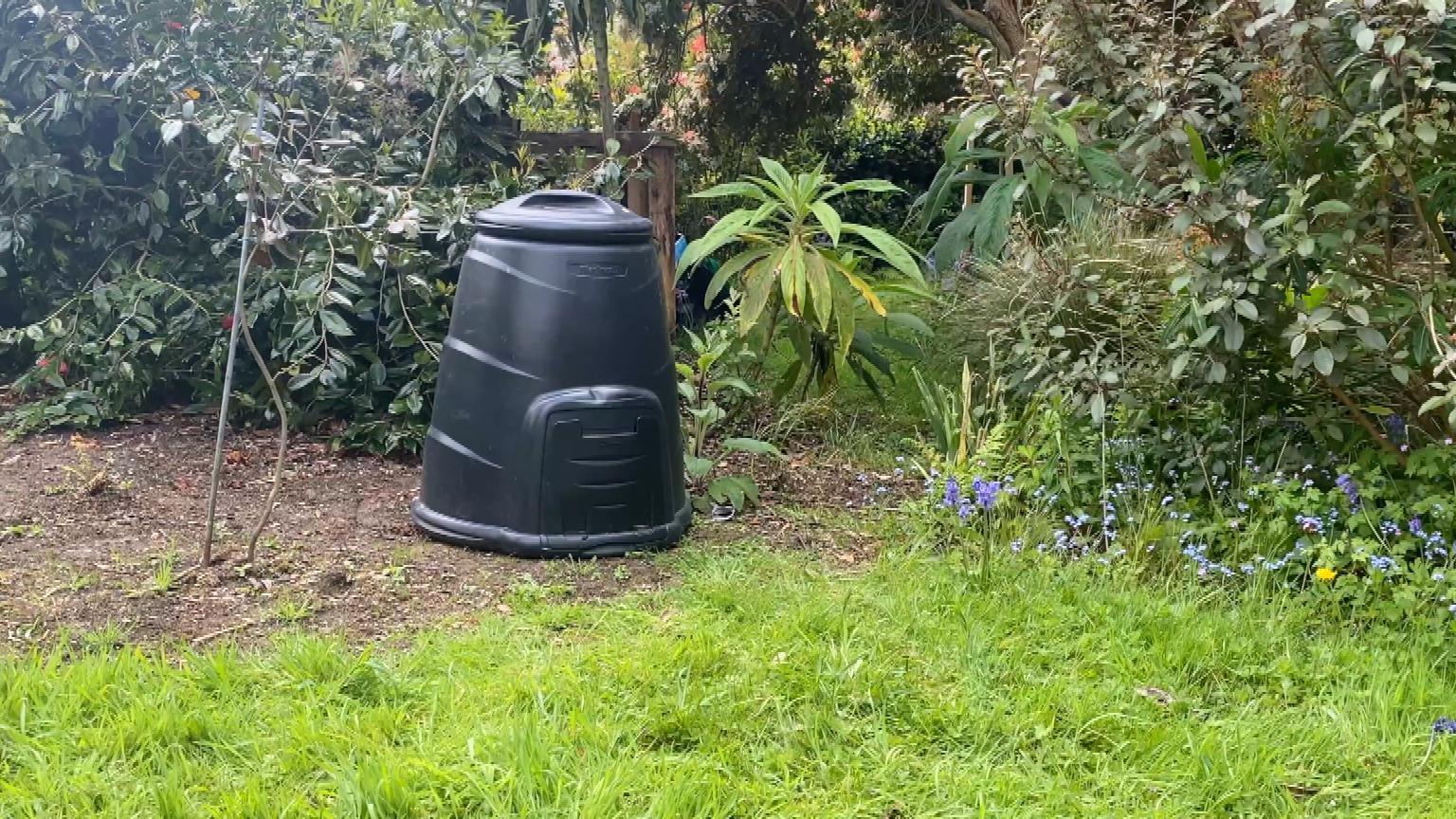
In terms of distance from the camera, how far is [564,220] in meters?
3.28

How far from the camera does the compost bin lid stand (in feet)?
10.7

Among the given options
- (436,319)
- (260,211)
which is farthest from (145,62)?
(436,319)

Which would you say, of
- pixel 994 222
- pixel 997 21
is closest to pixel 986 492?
pixel 994 222

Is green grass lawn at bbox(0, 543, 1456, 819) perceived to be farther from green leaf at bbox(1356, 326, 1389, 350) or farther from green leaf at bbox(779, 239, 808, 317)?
green leaf at bbox(779, 239, 808, 317)

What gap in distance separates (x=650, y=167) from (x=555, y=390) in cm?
281

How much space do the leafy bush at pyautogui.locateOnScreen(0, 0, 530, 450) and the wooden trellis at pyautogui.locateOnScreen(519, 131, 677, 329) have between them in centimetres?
79

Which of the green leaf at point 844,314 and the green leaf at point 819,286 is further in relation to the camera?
the green leaf at point 844,314

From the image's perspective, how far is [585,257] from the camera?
3264 mm

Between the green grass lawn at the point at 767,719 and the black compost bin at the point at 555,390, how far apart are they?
488mm

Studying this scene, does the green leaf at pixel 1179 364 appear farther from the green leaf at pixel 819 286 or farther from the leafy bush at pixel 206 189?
the leafy bush at pixel 206 189

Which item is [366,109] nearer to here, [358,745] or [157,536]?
[157,536]

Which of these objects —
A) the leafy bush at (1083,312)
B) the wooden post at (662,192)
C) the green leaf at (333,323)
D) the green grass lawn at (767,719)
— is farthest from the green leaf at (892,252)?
the green leaf at (333,323)

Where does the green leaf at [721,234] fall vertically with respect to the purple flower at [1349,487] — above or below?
above

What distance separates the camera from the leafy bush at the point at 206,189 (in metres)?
4.39
